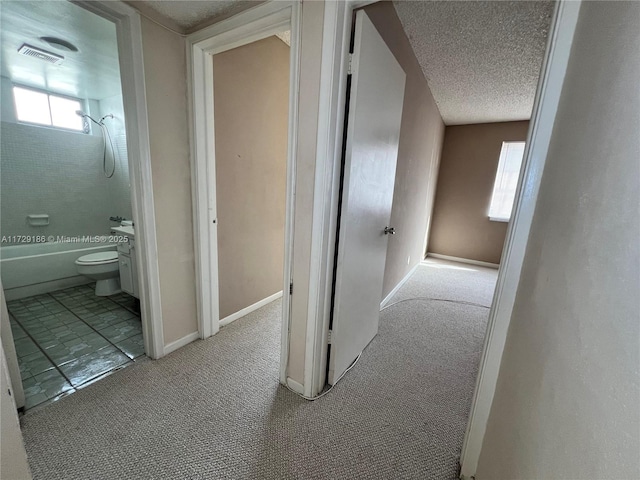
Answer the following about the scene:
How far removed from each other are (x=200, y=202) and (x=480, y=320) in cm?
279

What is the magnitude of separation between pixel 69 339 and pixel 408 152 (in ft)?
11.1

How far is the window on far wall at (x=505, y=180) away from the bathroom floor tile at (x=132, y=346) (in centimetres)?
535

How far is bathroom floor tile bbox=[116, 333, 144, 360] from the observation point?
1782mm

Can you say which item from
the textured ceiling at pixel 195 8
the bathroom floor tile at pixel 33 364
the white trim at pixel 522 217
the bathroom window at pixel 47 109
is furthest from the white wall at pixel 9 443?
the bathroom window at pixel 47 109

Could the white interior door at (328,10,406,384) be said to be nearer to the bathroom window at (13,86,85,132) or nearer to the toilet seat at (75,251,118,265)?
the toilet seat at (75,251,118,265)

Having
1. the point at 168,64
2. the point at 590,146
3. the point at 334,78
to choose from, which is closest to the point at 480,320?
the point at 590,146

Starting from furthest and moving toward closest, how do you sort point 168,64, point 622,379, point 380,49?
1. point 168,64
2. point 380,49
3. point 622,379

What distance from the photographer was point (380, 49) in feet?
4.53

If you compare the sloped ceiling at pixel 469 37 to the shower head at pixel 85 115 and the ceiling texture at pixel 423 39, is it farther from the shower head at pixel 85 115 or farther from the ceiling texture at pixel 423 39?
the shower head at pixel 85 115

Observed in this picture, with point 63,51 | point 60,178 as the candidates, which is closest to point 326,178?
point 63,51

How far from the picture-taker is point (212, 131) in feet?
5.78

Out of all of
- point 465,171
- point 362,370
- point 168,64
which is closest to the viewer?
point 168,64

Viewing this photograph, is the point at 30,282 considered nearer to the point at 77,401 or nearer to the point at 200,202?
the point at 77,401

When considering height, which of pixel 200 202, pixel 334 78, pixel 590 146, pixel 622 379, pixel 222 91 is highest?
pixel 222 91
